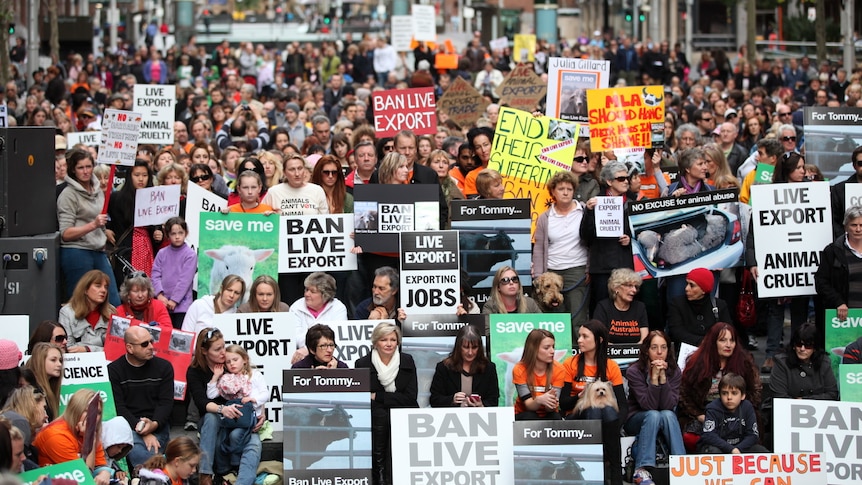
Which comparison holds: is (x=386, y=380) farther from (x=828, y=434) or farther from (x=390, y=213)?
(x=828, y=434)

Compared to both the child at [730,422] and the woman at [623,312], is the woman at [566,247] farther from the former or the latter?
the child at [730,422]

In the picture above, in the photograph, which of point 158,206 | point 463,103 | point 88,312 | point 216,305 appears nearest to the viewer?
point 88,312

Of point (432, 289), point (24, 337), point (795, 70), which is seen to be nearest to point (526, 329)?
point (432, 289)

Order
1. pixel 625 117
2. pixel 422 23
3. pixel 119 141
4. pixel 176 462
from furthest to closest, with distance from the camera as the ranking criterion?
pixel 422 23 → pixel 625 117 → pixel 119 141 → pixel 176 462

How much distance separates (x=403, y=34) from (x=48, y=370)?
94.1 feet

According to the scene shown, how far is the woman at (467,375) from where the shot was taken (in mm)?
12062

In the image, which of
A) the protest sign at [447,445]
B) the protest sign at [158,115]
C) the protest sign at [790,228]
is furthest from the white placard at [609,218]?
the protest sign at [158,115]

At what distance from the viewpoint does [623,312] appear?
13.1 m

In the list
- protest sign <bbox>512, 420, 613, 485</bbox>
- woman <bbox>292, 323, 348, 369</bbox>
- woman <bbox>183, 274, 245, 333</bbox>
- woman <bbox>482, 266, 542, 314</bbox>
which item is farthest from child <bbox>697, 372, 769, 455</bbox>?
woman <bbox>183, 274, 245, 333</bbox>

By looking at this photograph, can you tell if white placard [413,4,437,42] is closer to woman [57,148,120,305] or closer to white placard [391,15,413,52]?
white placard [391,15,413,52]

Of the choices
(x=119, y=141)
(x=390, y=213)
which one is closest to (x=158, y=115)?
(x=119, y=141)

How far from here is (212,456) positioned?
11797mm

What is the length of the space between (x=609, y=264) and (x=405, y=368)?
8.55ft

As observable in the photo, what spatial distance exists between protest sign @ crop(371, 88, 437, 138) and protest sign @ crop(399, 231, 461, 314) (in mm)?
4511
